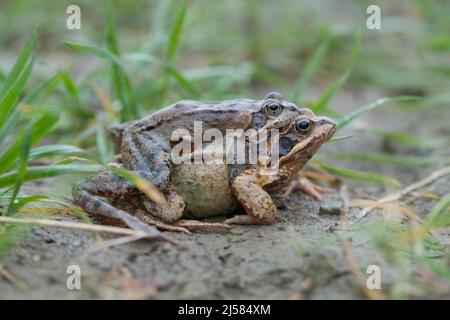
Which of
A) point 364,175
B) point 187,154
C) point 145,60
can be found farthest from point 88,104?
point 364,175

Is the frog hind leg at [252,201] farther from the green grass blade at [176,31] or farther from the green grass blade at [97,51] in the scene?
the green grass blade at [176,31]

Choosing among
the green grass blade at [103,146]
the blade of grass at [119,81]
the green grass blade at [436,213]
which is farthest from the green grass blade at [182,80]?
the green grass blade at [436,213]

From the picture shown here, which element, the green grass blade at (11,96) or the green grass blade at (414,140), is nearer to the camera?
the green grass blade at (11,96)

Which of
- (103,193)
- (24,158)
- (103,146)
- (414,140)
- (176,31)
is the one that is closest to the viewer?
(24,158)

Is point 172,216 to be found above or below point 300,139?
below

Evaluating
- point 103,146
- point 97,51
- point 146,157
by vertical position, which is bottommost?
point 146,157

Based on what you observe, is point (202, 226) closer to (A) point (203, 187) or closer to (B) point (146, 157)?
(A) point (203, 187)

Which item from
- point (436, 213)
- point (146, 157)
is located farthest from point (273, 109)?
point (436, 213)

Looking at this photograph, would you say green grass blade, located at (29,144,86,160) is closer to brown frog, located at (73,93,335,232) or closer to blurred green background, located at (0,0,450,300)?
blurred green background, located at (0,0,450,300)
